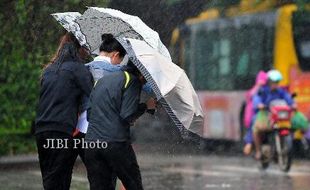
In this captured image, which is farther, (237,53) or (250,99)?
(237,53)

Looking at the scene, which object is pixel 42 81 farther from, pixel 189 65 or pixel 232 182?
pixel 189 65

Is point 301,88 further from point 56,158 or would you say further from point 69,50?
point 56,158

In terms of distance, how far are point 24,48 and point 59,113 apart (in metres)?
6.60

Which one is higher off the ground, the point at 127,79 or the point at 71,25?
the point at 71,25

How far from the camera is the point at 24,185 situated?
1073 cm

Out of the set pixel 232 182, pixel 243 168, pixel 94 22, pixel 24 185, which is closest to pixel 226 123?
pixel 243 168

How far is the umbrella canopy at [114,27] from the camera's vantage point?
6.51 metres

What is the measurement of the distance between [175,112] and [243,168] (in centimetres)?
866

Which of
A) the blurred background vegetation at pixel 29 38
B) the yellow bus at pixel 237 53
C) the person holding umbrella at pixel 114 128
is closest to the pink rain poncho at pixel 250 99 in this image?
the yellow bus at pixel 237 53

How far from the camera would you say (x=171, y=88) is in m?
5.75

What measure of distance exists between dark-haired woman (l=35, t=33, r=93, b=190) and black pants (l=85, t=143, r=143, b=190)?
0.52m

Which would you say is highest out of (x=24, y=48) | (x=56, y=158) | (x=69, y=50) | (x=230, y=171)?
(x=69, y=50)

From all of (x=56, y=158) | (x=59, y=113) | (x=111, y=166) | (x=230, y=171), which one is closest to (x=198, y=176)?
(x=230, y=171)

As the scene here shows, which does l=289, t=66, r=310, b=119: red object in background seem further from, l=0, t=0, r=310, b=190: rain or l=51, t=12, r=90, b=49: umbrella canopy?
l=51, t=12, r=90, b=49: umbrella canopy
